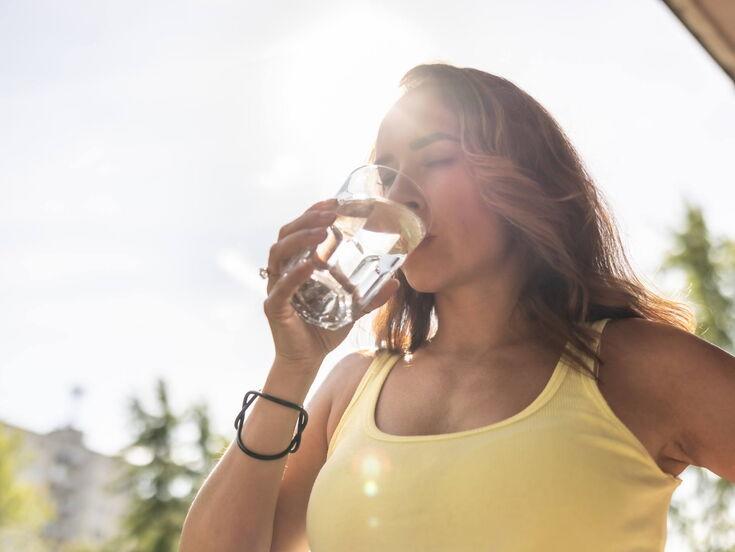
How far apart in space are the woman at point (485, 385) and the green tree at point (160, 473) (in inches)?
679

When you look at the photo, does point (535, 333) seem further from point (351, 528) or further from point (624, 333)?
point (351, 528)

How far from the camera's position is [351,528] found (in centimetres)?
159

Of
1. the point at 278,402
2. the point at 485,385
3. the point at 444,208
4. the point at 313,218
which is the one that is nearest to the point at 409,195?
the point at 444,208

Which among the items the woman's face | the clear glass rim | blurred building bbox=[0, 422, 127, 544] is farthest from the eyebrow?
blurred building bbox=[0, 422, 127, 544]

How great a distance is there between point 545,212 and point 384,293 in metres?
0.47

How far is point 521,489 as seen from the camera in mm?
1450

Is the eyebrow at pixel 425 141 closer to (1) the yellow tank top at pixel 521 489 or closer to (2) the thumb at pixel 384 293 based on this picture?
(2) the thumb at pixel 384 293

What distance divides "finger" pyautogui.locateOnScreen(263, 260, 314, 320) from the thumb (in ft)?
0.60

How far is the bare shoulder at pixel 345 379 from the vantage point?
6.43 feet

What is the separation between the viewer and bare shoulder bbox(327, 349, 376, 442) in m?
1.96

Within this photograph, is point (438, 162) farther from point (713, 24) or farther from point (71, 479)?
point (71, 479)

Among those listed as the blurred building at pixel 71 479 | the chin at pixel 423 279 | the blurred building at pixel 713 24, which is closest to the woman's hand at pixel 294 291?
the chin at pixel 423 279

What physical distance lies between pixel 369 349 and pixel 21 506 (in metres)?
18.3

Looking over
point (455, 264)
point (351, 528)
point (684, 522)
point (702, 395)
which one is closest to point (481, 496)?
point (351, 528)
